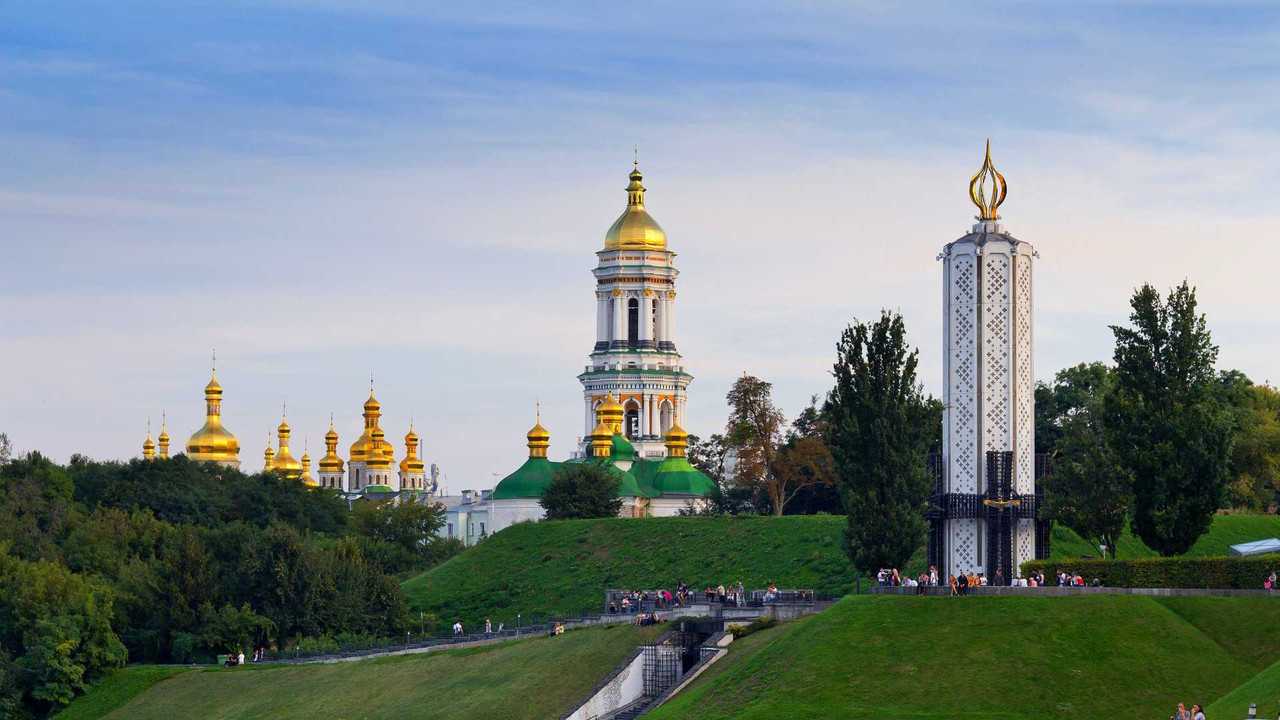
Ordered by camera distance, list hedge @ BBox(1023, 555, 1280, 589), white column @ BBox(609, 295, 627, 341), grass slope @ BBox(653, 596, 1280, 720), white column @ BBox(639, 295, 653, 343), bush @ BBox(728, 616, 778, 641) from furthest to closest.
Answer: white column @ BBox(639, 295, 653, 343) → white column @ BBox(609, 295, 627, 341) → bush @ BBox(728, 616, 778, 641) → hedge @ BBox(1023, 555, 1280, 589) → grass slope @ BBox(653, 596, 1280, 720)

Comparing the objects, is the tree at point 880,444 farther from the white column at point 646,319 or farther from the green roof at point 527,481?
the white column at point 646,319

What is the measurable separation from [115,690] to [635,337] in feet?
260

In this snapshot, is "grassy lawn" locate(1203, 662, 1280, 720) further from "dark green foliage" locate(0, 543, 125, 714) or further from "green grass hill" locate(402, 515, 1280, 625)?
"dark green foliage" locate(0, 543, 125, 714)

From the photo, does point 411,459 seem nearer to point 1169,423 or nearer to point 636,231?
point 636,231

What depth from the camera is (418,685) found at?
68938 millimetres

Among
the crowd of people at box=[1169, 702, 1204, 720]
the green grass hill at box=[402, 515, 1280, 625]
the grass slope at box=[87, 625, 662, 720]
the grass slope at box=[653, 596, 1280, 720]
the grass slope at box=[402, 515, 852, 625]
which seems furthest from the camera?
the grass slope at box=[402, 515, 852, 625]

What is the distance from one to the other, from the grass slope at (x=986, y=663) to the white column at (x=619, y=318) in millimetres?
96994

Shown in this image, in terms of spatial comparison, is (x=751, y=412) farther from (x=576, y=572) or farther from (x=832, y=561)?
(x=832, y=561)

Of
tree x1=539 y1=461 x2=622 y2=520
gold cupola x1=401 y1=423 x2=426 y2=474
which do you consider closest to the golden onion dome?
gold cupola x1=401 y1=423 x2=426 y2=474

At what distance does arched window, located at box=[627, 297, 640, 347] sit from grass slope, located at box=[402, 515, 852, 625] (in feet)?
182

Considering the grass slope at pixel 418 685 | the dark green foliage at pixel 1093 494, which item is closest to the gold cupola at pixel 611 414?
the grass slope at pixel 418 685

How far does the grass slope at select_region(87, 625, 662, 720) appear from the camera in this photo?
6372 cm

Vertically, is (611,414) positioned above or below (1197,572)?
above

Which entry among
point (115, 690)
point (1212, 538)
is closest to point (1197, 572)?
point (1212, 538)
